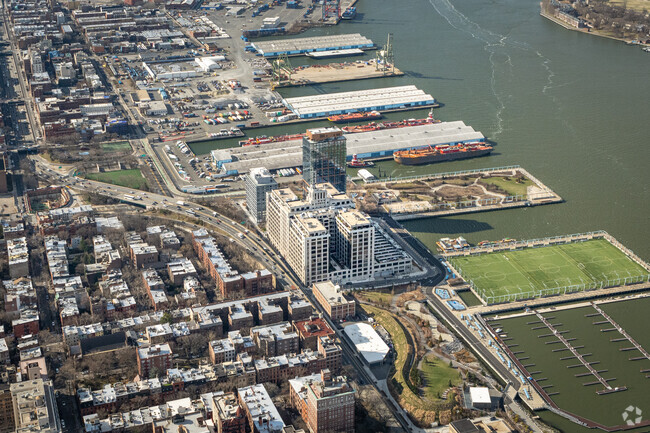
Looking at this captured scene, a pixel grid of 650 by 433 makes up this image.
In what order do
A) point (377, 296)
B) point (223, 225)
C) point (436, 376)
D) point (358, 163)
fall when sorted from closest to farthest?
point (436, 376) → point (377, 296) → point (223, 225) → point (358, 163)

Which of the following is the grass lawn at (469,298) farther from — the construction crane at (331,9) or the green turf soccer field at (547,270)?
the construction crane at (331,9)

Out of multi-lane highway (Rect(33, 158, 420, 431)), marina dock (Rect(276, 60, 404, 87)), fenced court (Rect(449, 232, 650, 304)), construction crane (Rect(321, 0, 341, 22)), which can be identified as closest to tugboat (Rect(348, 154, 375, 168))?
multi-lane highway (Rect(33, 158, 420, 431))

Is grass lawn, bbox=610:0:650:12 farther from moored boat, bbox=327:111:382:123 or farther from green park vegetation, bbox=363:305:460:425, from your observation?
green park vegetation, bbox=363:305:460:425

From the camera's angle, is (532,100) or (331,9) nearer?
(532,100)

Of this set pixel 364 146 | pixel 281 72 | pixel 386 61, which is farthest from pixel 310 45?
pixel 364 146

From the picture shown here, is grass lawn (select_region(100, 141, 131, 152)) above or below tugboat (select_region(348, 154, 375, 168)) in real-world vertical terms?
above

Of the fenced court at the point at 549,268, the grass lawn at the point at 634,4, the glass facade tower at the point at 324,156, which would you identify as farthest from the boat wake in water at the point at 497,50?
the glass facade tower at the point at 324,156

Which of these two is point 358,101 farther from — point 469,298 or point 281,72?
point 469,298
